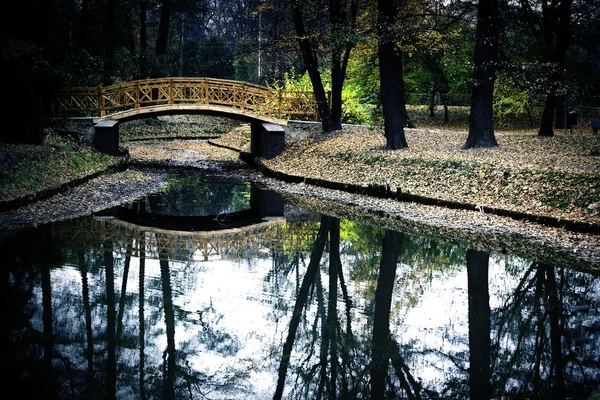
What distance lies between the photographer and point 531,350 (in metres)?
6.93

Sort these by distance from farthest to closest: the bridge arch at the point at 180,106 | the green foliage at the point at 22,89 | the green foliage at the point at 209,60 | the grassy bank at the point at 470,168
Result: the green foliage at the point at 209,60
the bridge arch at the point at 180,106
the green foliage at the point at 22,89
the grassy bank at the point at 470,168

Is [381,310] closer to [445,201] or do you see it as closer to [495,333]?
[495,333]

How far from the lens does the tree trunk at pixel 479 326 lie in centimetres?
606

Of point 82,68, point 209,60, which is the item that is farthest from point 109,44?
point 209,60

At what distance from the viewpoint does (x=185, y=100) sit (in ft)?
82.2

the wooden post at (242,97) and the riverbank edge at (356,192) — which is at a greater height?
the wooden post at (242,97)

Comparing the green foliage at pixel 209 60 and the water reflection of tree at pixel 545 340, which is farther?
the green foliage at pixel 209 60

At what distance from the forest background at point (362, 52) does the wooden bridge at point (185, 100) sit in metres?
1.01

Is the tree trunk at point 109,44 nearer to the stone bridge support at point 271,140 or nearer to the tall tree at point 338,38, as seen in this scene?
the stone bridge support at point 271,140

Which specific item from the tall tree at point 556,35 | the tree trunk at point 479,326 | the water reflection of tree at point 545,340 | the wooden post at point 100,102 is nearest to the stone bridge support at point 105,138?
the wooden post at point 100,102

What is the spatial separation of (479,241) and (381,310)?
4608mm

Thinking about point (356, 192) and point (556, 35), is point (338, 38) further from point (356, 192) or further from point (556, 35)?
point (556, 35)

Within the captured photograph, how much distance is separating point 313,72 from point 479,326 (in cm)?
1893

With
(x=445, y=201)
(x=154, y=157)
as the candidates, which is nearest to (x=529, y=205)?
(x=445, y=201)
